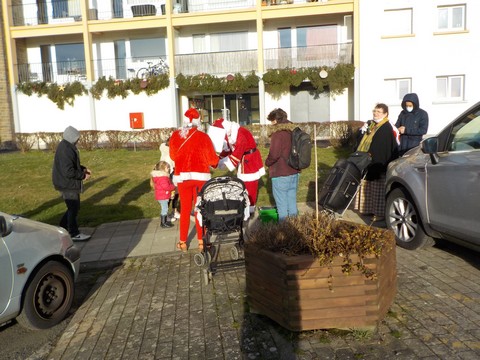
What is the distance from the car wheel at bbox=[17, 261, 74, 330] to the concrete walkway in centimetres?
18

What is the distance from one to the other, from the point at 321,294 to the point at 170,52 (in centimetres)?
2224

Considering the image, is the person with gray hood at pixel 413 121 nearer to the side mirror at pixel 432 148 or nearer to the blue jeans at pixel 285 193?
the side mirror at pixel 432 148

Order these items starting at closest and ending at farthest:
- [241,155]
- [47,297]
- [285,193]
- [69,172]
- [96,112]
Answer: [47,297] → [285,193] → [241,155] → [69,172] → [96,112]

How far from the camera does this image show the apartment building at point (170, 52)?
77.3 feet

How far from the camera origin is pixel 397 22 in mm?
22453

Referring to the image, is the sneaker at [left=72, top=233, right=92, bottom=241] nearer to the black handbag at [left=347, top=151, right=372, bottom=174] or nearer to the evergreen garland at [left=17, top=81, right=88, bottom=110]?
the black handbag at [left=347, top=151, right=372, bottom=174]

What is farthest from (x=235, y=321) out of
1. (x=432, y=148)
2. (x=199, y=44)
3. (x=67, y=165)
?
(x=199, y=44)

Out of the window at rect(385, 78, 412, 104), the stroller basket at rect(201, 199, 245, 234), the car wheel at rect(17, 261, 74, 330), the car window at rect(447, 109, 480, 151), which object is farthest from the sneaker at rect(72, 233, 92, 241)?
the window at rect(385, 78, 412, 104)

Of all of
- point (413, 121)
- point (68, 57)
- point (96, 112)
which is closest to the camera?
point (413, 121)

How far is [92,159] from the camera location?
15.9m

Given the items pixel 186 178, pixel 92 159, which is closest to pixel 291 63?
pixel 92 159

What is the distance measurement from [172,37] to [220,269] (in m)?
21.0

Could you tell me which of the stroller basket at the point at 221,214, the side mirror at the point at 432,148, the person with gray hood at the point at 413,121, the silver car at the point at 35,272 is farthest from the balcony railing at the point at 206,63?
the silver car at the point at 35,272

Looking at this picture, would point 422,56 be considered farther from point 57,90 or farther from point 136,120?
point 57,90
